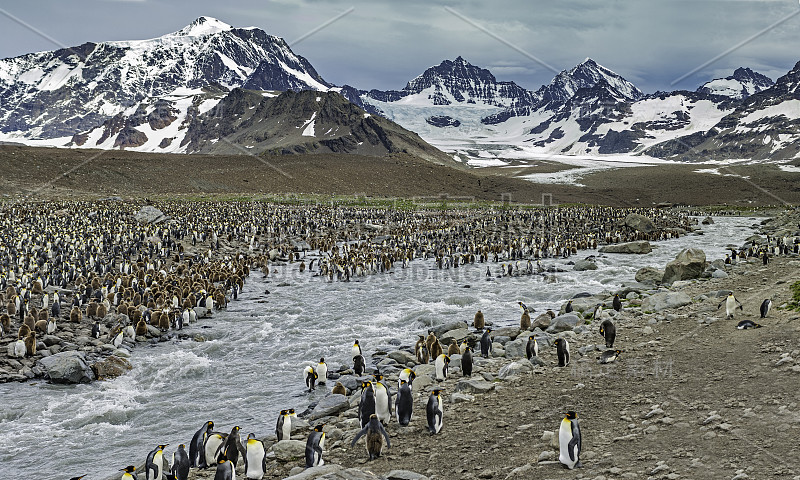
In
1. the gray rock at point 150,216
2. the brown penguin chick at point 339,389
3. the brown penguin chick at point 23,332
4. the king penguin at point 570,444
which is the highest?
the gray rock at point 150,216

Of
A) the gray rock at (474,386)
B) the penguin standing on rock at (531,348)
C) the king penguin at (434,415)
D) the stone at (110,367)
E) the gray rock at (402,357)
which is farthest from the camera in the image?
the gray rock at (402,357)

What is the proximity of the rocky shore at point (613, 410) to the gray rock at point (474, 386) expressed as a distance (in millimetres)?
21

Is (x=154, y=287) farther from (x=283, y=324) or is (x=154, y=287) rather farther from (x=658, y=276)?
(x=658, y=276)

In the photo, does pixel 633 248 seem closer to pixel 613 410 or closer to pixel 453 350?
pixel 453 350

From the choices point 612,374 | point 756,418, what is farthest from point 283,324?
point 756,418

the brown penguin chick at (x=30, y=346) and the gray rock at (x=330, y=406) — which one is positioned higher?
the brown penguin chick at (x=30, y=346)

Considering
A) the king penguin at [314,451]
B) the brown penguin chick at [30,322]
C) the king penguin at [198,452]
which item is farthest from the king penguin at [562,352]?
the brown penguin chick at [30,322]

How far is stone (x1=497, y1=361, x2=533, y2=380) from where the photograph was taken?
10.4 meters

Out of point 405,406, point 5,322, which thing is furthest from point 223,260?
point 405,406

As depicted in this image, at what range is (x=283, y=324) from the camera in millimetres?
16766

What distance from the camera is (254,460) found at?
737 centimetres

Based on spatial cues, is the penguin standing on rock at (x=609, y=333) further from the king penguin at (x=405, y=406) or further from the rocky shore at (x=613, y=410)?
the king penguin at (x=405, y=406)

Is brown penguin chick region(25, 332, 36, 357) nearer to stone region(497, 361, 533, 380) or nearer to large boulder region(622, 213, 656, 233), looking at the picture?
stone region(497, 361, 533, 380)

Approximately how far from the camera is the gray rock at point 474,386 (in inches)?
387
